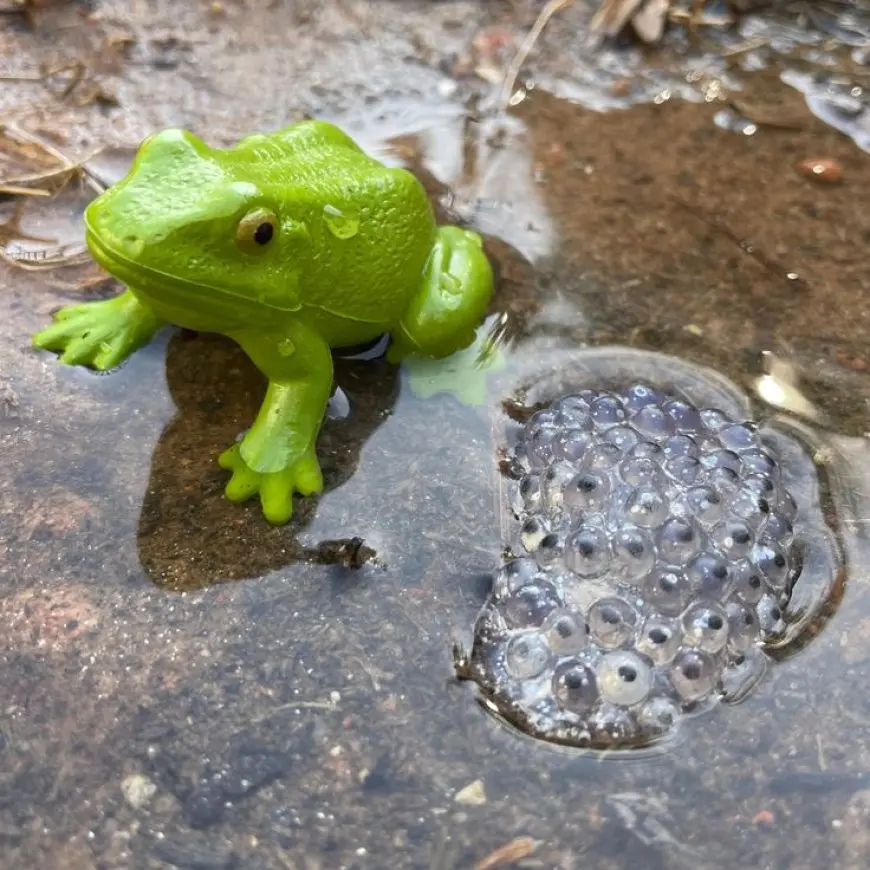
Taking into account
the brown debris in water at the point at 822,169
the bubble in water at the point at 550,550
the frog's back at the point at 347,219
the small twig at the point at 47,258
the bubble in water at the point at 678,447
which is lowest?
the small twig at the point at 47,258

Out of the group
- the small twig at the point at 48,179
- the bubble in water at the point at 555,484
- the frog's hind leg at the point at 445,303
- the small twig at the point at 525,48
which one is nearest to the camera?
the bubble in water at the point at 555,484

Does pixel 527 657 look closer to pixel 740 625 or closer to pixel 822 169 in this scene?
pixel 740 625

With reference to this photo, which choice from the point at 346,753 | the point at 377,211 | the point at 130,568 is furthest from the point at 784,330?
the point at 130,568

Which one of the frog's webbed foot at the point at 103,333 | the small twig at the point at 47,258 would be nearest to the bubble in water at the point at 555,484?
the frog's webbed foot at the point at 103,333

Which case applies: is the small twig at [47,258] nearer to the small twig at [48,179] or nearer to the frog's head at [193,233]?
the small twig at [48,179]

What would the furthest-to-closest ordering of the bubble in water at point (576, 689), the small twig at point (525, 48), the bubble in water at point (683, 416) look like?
1. the small twig at point (525, 48)
2. the bubble in water at point (683, 416)
3. the bubble in water at point (576, 689)

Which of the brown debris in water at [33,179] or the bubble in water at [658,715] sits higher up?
the bubble in water at [658,715]

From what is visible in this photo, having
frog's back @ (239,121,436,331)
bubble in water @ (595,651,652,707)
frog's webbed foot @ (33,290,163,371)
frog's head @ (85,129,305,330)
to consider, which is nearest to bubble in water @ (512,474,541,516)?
bubble in water @ (595,651,652,707)

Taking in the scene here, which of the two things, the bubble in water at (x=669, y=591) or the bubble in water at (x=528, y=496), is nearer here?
the bubble in water at (x=669, y=591)

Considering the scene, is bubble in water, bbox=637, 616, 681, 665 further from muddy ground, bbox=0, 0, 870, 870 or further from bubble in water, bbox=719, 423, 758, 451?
bubble in water, bbox=719, 423, 758, 451
